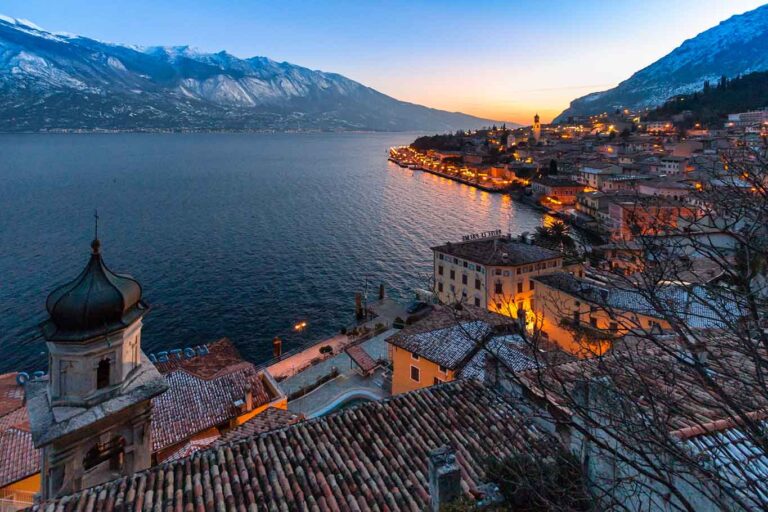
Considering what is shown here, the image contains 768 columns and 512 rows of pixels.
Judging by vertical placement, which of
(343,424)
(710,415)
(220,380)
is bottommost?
(220,380)

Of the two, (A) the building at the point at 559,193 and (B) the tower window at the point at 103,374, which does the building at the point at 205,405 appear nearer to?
(B) the tower window at the point at 103,374

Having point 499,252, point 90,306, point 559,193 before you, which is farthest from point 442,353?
point 559,193

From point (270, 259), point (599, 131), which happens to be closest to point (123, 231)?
point (270, 259)

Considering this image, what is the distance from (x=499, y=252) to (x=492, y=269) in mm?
1827

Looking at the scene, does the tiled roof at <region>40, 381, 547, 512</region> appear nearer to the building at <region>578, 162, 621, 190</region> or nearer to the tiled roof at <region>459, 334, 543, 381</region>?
the tiled roof at <region>459, 334, 543, 381</region>

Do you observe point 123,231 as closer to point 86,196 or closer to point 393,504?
point 86,196

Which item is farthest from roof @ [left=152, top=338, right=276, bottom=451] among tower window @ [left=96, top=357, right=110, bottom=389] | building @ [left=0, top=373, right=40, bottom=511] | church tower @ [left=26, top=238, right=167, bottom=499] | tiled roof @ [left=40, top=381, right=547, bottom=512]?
tiled roof @ [left=40, top=381, right=547, bottom=512]

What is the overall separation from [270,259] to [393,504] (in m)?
49.5

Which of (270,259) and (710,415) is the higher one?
(710,415)

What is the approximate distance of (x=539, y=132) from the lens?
555ft

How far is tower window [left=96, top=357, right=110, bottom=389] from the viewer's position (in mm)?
8797

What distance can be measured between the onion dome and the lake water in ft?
26.9

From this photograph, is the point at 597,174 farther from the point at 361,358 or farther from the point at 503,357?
the point at 503,357

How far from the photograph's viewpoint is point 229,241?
61.2 m
